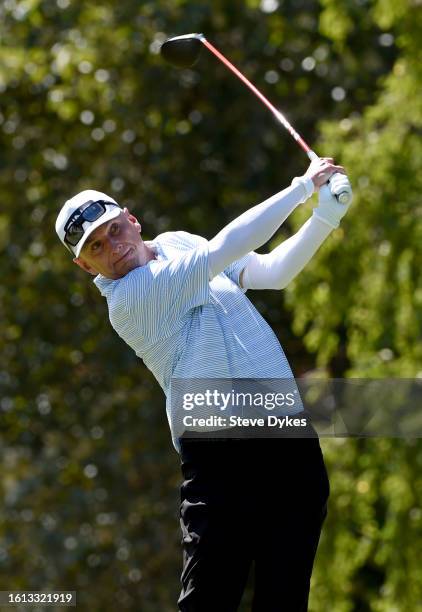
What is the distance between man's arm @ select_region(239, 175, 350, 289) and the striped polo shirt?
6.5 inches

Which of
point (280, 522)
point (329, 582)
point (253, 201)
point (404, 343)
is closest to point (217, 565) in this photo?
point (280, 522)

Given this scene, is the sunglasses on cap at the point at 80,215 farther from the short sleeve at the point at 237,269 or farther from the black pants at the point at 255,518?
the black pants at the point at 255,518

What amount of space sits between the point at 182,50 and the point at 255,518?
5.24 ft

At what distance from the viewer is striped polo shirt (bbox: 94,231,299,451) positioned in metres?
3.96

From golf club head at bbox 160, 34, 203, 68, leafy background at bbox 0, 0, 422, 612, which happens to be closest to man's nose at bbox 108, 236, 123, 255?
golf club head at bbox 160, 34, 203, 68

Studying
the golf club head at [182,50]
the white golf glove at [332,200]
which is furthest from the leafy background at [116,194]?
the white golf glove at [332,200]

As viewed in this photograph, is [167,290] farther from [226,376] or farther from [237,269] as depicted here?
[237,269]

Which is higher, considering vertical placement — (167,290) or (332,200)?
(332,200)

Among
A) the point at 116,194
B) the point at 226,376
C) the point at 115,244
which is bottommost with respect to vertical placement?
the point at 116,194

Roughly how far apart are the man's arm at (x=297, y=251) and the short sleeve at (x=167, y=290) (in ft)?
0.97

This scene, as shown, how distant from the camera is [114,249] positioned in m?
4.07

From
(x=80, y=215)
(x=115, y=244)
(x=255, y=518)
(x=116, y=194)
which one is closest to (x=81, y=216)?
(x=80, y=215)

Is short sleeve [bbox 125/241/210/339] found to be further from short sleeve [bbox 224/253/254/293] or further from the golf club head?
the golf club head

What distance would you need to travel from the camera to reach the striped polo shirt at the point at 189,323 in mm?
3961
